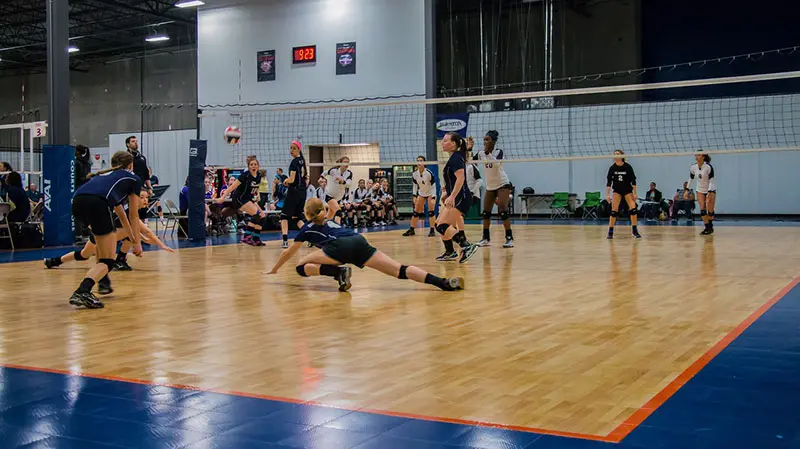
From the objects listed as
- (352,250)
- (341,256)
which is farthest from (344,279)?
(352,250)

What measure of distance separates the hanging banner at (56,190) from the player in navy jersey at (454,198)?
7.11 m

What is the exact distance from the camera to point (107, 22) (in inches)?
1144

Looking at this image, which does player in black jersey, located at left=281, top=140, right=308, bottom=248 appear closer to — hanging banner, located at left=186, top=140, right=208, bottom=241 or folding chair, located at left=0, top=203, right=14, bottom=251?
hanging banner, located at left=186, top=140, right=208, bottom=241

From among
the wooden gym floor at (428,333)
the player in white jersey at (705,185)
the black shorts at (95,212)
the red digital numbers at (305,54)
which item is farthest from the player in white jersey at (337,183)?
the black shorts at (95,212)

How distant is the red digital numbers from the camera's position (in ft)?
76.6

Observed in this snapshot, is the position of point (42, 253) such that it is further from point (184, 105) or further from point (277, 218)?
point (184, 105)

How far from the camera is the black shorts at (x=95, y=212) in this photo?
20.3 feet

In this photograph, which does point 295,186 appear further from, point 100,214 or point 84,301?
point 84,301

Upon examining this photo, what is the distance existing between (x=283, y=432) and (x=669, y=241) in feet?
35.8

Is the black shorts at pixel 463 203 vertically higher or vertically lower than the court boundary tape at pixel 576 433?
higher

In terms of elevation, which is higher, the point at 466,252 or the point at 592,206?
the point at 592,206

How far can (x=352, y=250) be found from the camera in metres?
6.62

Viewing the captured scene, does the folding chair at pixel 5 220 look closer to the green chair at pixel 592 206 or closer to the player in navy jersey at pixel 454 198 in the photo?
the player in navy jersey at pixel 454 198

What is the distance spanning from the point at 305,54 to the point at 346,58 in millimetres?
1449
